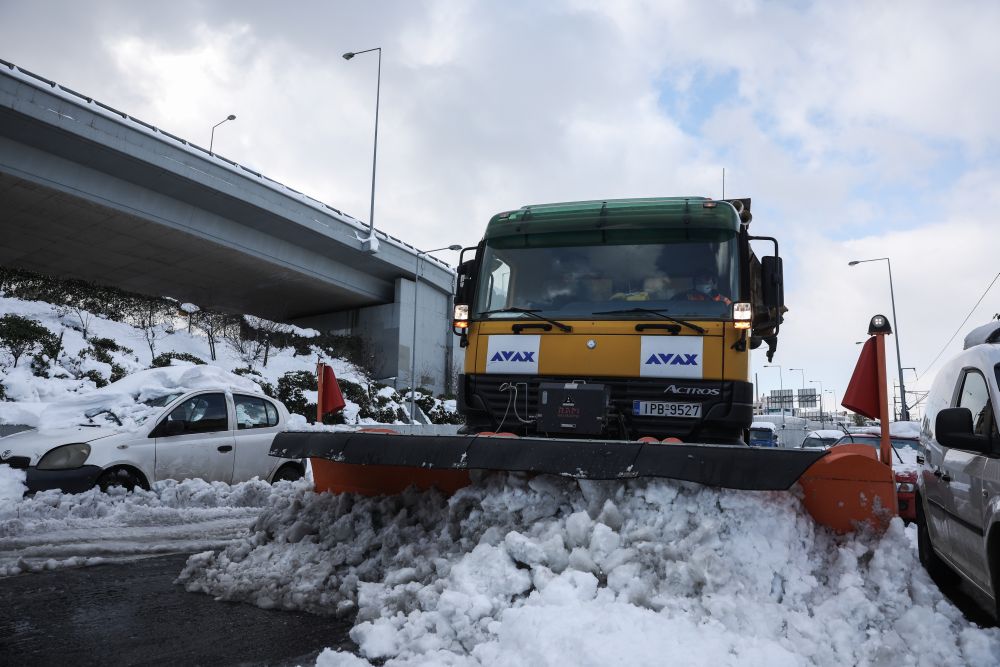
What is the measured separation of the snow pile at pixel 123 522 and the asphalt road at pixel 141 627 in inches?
29.8

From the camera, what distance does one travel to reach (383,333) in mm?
33594

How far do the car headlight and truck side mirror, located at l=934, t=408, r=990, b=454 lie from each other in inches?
315

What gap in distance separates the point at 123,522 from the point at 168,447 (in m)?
1.41

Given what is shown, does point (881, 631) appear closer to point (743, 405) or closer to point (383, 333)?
point (743, 405)

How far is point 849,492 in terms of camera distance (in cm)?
401

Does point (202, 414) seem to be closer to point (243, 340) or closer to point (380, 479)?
point (380, 479)

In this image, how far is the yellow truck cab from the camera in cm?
548

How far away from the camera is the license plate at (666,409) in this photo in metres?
5.45

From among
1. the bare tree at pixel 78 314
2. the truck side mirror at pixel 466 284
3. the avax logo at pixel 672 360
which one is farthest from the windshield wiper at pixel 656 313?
the bare tree at pixel 78 314

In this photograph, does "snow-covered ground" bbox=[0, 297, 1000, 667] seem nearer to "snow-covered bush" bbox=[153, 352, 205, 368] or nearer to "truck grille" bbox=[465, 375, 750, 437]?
"truck grille" bbox=[465, 375, 750, 437]

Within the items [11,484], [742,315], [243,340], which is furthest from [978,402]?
[243,340]

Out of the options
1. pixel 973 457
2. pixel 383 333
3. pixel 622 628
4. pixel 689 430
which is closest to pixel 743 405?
pixel 689 430

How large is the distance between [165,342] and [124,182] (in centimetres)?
525

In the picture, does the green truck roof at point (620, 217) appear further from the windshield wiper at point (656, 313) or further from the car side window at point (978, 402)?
the car side window at point (978, 402)
